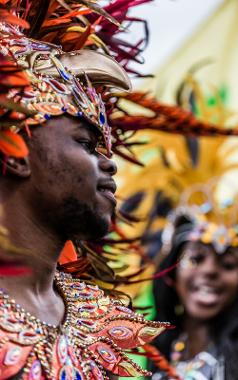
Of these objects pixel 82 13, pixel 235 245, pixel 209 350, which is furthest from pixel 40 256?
pixel 235 245

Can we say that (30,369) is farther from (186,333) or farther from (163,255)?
(163,255)

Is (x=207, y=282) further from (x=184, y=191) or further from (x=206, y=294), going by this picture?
(x=184, y=191)

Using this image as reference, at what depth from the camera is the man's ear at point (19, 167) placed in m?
2.23

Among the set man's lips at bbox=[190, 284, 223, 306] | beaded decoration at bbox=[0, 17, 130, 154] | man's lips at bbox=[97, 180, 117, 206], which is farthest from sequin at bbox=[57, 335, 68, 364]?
man's lips at bbox=[190, 284, 223, 306]

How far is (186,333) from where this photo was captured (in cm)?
541

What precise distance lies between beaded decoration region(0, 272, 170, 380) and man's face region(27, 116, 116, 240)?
19cm

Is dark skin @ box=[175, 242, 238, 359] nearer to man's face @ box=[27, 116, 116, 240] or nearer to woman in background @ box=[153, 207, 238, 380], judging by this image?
woman in background @ box=[153, 207, 238, 380]

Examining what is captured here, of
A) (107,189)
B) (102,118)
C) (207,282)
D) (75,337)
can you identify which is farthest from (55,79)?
(207,282)

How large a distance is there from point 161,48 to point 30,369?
883cm

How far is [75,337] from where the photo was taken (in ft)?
7.52

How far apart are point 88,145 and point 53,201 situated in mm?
143

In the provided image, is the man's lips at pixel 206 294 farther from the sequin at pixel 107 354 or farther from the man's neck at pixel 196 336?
the sequin at pixel 107 354

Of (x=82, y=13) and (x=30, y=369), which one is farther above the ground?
(x=82, y=13)

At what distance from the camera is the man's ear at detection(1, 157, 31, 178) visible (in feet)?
7.31
